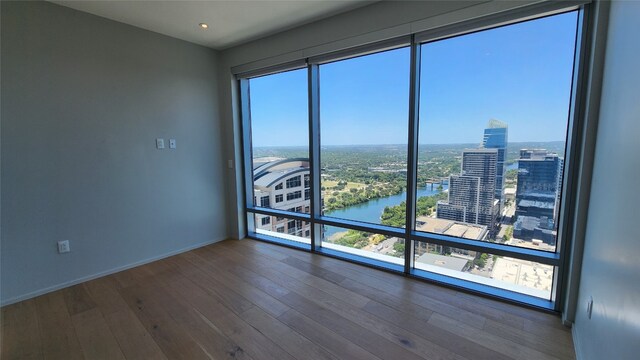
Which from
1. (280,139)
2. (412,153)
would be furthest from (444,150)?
(280,139)

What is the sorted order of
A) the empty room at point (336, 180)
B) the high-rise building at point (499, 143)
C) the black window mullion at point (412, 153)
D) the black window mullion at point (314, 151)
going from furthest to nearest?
the black window mullion at point (314, 151) → the black window mullion at point (412, 153) → the high-rise building at point (499, 143) → the empty room at point (336, 180)

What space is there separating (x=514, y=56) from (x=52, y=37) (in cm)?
406

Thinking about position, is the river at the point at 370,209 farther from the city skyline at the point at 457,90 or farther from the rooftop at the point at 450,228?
the city skyline at the point at 457,90

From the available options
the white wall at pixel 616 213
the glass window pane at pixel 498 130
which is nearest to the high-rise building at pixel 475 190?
the glass window pane at pixel 498 130

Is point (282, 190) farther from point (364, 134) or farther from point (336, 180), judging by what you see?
point (364, 134)

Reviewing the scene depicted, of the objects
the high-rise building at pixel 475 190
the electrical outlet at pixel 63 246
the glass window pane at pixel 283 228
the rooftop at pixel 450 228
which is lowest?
the glass window pane at pixel 283 228

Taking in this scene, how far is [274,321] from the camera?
6.52 ft

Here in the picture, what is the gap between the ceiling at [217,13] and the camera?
94.3 inches

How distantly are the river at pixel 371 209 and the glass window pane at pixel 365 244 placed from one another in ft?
0.21

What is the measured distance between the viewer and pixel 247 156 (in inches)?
151

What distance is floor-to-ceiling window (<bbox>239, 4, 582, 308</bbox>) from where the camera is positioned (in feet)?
6.49

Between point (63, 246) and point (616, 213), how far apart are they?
166 inches

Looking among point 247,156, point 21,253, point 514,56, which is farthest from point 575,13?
point 21,253

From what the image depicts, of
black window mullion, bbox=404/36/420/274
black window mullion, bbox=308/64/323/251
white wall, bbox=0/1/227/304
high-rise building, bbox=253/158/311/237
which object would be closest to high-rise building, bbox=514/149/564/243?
black window mullion, bbox=404/36/420/274
